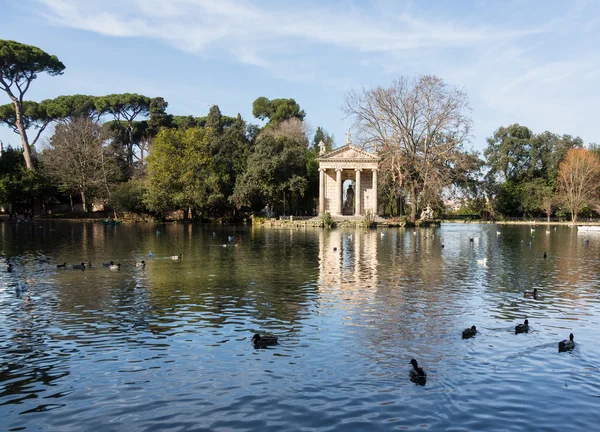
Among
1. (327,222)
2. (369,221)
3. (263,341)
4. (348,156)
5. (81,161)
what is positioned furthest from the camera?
(81,161)

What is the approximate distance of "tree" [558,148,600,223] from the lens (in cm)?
8288

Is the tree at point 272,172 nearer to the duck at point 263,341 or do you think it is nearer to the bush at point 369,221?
the bush at point 369,221

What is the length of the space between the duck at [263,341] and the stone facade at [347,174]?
59.5 meters

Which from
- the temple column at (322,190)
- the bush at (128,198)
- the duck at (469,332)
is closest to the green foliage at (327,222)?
the temple column at (322,190)

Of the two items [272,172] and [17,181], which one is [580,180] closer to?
[272,172]

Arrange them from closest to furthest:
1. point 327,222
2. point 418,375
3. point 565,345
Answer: point 418,375 → point 565,345 → point 327,222

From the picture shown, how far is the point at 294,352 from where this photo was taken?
11.4 metres

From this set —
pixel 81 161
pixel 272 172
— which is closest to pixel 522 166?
pixel 272 172

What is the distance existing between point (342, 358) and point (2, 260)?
23.9 m

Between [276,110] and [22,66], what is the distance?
2019 inches

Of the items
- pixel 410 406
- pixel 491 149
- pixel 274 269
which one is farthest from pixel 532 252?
pixel 491 149

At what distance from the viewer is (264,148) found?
245ft

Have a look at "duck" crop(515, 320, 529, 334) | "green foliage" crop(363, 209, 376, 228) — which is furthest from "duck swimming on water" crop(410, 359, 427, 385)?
"green foliage" crop(363, 209, 376, 228)

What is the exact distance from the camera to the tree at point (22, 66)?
237 feet
